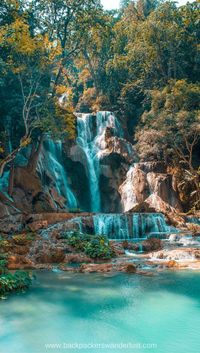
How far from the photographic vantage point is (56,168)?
27094mm

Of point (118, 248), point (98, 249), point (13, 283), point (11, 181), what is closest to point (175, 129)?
point (11, 181)

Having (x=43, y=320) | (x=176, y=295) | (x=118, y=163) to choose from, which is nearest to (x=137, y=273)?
(x=176, y=295)

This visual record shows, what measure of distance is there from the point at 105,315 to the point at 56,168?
19.9 metres

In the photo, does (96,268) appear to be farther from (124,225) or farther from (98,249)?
(124,225)

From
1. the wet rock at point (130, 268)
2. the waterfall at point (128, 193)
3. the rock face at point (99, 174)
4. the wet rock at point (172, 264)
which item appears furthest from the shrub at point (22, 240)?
the waterfall at point (128, 193)

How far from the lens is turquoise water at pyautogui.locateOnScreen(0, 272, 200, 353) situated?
6.46 m

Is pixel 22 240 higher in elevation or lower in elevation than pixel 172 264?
higher

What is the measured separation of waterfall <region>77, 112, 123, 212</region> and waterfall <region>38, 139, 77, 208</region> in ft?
6.08

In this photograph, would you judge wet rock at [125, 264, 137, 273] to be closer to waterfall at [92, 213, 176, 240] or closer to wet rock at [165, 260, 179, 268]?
wet rock at [165, 260, 179, 268]

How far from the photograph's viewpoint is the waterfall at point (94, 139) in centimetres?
2800

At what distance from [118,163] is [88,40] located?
9.40 meters

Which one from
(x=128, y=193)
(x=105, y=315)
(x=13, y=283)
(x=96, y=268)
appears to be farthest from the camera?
(x=128, y=193)

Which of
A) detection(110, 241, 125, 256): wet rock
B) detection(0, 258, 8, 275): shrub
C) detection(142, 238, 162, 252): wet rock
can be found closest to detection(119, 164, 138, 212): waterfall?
detection(142, 238, 162, 252): wet rock

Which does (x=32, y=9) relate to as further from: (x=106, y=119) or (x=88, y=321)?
(x=88, y=321)
